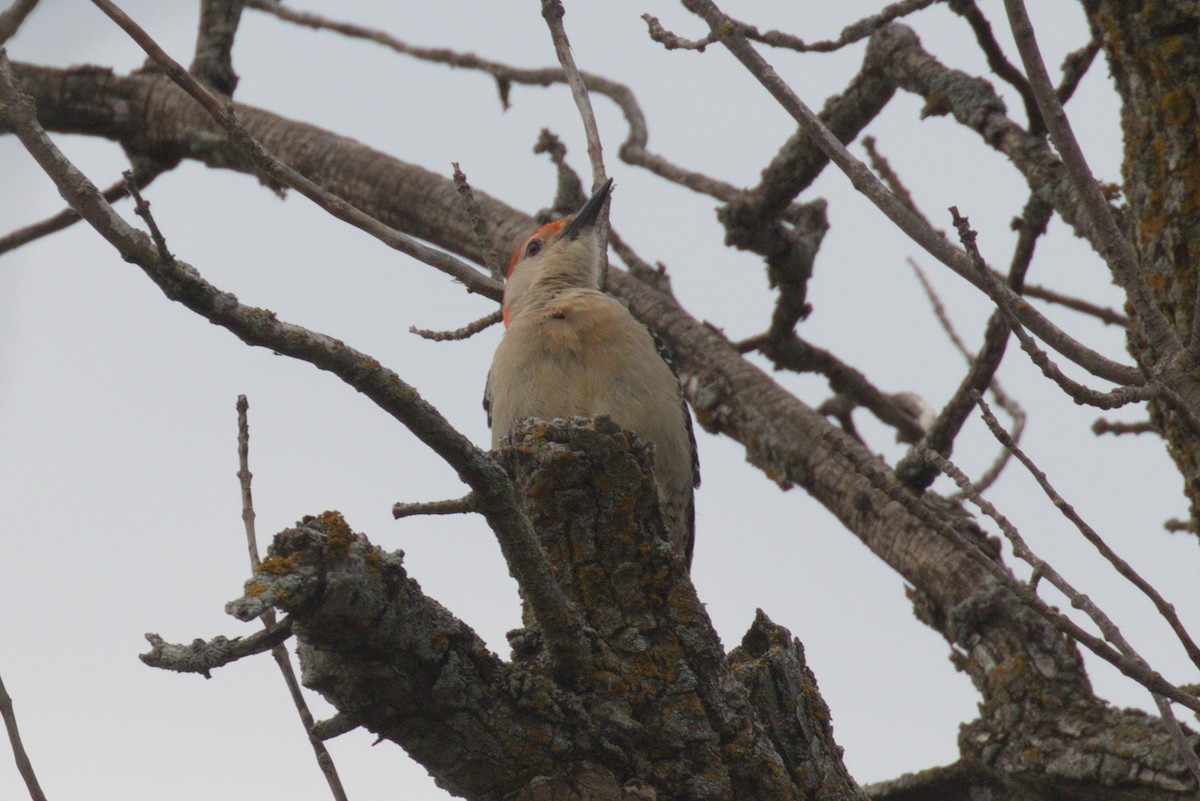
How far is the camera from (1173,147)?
13.9ft

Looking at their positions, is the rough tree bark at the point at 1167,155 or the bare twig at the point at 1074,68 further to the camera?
the bare twig at the point at 1074,68

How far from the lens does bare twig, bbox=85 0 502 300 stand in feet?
10.1

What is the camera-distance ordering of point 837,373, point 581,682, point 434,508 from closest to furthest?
point 434,508
point 581,682
point 837,373

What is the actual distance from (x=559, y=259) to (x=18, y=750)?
497 centimetres

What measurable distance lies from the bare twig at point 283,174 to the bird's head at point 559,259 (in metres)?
2.05

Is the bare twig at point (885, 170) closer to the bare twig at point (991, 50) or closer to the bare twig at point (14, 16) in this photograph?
the bare twig at point (991, 50)

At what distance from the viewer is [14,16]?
13.3 feet

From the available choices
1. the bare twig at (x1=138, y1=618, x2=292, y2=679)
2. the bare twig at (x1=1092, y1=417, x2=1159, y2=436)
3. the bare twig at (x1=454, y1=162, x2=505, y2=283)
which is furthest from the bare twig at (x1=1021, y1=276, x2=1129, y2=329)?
the bare twig at (x1=138, y1=618, x2=292, y2=679)

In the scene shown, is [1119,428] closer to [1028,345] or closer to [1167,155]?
[1167,155]

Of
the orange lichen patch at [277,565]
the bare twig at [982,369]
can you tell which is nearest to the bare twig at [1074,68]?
the bare twig at [982,369]

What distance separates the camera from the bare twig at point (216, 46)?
6668mm

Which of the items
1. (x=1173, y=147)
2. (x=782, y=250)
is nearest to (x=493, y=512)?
(x=1173, y=147)

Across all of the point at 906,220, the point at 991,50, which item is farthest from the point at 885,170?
the point at 906,220

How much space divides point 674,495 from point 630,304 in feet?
3.57
